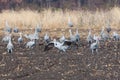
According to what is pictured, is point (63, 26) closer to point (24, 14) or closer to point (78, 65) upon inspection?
point (24, 14)

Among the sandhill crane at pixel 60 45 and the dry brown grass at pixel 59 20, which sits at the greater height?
the sandhill crane at pixel 60 45

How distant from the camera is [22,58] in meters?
10.5

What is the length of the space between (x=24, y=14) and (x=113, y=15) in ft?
14.8

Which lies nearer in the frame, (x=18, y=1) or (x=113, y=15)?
(x=113, y=15)

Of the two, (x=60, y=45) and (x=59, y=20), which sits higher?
(x=60, y=45)

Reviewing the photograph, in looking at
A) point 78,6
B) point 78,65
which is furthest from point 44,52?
point 78,6

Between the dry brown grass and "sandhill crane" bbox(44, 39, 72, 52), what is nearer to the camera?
"sandhill crane" bbox(44, 39, 72, 52)

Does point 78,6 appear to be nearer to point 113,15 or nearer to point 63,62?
point 113,15

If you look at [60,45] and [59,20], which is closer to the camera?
[60,45]

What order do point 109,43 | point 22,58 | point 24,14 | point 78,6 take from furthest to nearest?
point 78,6, point 24,14, point 109,43, point 22,58

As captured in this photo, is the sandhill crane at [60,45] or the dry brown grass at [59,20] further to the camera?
the dry brown grass at [59,20]

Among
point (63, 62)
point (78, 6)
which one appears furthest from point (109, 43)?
point (78, 6)

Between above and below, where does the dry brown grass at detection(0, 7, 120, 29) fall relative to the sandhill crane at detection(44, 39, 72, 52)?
below

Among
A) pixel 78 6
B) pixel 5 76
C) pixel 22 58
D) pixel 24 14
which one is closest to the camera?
pixel 5 76
